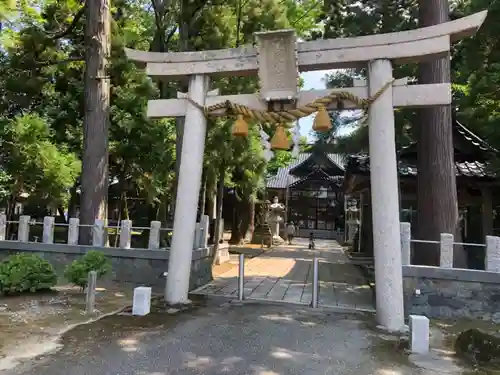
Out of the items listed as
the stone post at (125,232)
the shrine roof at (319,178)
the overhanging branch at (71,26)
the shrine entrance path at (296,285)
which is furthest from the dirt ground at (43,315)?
the shrine roof at (319,178)

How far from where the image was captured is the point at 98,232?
9.37 metres

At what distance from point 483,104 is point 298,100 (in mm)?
5079

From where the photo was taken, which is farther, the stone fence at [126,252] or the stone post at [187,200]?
the stone fence at [126,252]

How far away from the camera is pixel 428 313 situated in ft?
23.4

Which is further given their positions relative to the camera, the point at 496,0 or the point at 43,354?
the point at 496,0

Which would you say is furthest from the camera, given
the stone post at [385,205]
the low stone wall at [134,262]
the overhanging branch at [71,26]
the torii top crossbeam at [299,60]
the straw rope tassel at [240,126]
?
the overhanging branch at [71,26]

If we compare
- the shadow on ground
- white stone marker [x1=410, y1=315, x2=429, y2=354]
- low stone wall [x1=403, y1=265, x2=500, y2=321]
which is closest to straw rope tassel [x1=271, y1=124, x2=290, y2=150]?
the shadow on ground

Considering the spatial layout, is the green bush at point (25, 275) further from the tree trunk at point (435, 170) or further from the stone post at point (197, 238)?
the tree trunk at point (435, 170)

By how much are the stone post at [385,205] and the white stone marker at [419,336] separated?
888 mm

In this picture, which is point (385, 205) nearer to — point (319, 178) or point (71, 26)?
point (71, 26)

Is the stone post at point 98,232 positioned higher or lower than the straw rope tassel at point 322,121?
lower

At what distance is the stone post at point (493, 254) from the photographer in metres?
6.92

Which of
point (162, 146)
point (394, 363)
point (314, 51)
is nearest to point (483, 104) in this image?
point (314, 51)

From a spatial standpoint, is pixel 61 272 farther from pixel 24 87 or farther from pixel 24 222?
pixel 24 87
